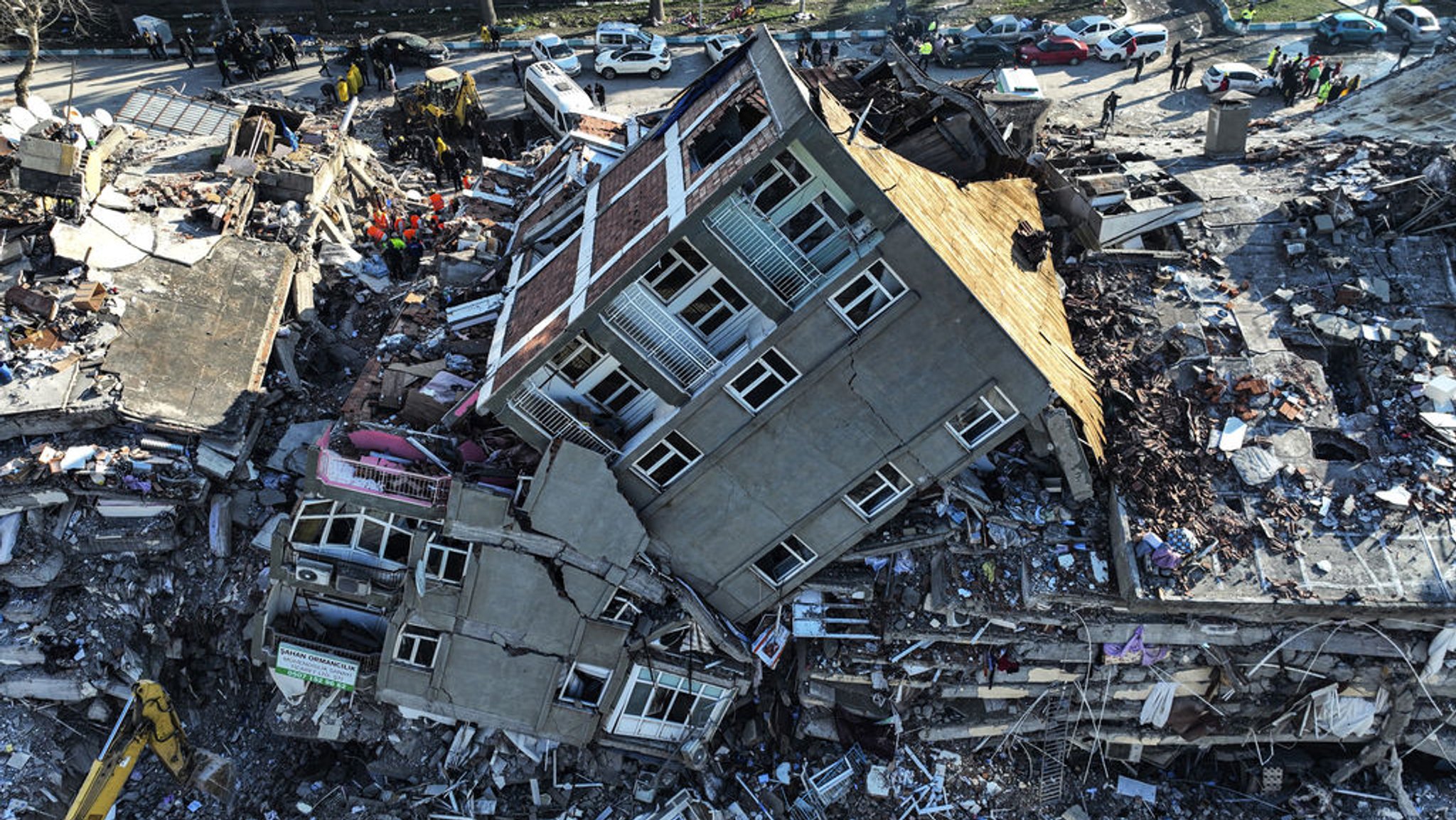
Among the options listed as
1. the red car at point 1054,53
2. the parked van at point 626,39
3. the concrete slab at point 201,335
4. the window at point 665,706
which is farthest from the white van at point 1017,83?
the concrete slab at point 201,335

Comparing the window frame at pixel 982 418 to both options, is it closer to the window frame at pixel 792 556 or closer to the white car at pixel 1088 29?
the window frame at pixel 792 556

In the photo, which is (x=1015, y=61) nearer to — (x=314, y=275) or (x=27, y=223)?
(x=314, y=275)

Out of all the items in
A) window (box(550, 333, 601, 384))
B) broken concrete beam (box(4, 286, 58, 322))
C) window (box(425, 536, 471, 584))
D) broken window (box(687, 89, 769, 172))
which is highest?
broken concrete beam (box(4, 286, 58, 322))

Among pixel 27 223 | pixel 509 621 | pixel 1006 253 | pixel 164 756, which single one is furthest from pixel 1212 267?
pixel 27 223

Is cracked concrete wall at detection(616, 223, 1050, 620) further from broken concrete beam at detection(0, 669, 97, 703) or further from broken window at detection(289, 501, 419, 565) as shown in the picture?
broken concrete beam at detection(0, 669, 97, 703)

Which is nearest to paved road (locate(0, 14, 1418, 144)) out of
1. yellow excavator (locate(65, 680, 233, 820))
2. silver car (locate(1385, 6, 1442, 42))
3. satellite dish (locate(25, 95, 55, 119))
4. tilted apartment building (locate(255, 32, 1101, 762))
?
silver car (locate(1385, 6, 1442, 42))
